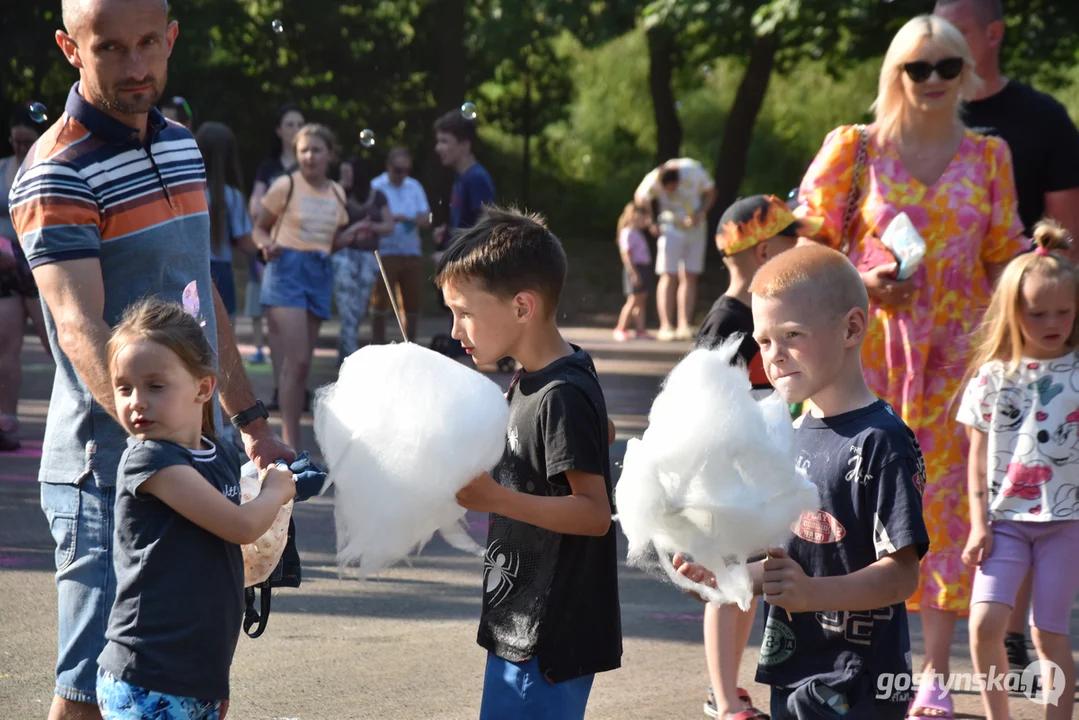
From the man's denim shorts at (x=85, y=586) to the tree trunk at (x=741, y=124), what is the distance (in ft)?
74.5

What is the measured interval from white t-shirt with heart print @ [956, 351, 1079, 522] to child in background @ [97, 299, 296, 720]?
225 centimetres

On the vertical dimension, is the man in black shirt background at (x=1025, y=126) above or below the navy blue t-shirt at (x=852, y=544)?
above

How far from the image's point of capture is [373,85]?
32.1 meters

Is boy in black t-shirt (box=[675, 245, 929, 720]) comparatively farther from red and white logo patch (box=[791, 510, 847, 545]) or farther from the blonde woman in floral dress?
the blonde woman in floral dress

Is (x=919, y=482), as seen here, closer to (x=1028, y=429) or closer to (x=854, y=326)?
(x=854, y=326)

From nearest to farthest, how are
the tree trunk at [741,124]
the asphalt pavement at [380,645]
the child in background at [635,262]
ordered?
the asphalt pavement at [380,645] < the child in background at [635,262] < the tree trunk at [741,124]

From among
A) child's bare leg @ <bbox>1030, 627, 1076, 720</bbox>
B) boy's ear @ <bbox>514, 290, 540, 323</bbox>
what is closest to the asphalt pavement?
child's bare leg @ <bbox>1030, 627, 1076, 720</bbox>

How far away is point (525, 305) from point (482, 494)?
0.48m

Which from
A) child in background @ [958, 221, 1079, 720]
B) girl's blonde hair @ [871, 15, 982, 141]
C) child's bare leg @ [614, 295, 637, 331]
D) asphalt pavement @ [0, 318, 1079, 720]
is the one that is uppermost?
girl's blonde hair @ [871, 15, 982, 141]

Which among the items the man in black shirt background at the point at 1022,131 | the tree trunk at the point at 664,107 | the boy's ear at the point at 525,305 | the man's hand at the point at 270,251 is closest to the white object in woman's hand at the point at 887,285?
the man in black shirt background at the point at 1022,131

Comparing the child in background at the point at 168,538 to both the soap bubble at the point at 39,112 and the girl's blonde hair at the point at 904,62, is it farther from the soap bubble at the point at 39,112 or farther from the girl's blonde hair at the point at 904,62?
the soap bubble at the point at 39,112

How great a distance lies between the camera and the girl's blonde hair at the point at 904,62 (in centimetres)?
405

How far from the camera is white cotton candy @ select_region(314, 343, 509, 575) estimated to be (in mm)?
2498

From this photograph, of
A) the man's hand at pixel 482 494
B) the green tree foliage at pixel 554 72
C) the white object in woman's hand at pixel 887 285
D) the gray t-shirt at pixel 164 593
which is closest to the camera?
the man's hand at pixel 482 494
